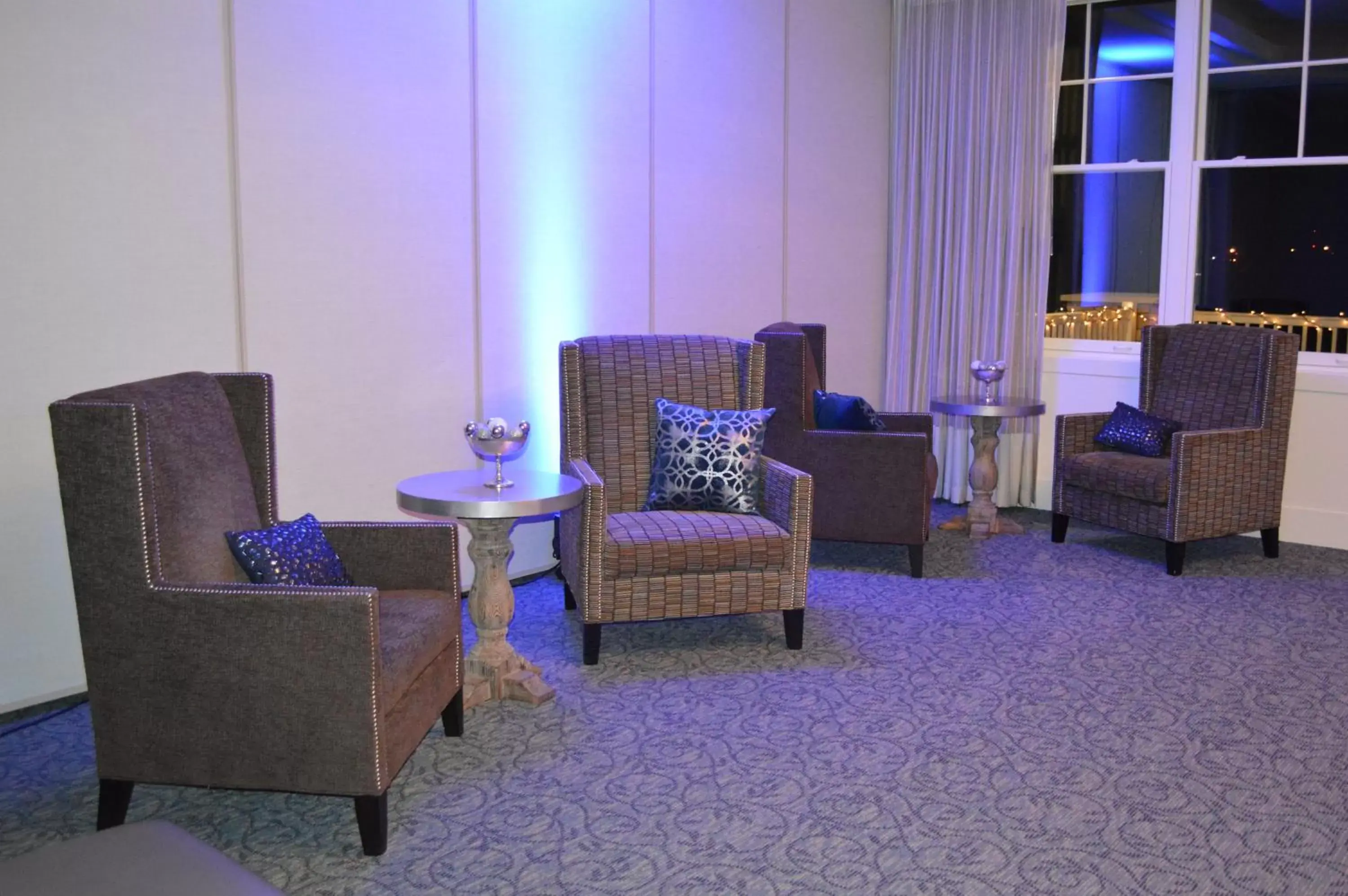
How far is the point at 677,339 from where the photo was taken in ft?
15.5

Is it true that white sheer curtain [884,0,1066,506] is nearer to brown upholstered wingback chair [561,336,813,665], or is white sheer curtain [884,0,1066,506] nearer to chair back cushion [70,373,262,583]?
brown upholstered wingback chair [561,336,813,665]

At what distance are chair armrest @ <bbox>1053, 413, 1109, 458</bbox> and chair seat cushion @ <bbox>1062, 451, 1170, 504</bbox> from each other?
38 millimetres

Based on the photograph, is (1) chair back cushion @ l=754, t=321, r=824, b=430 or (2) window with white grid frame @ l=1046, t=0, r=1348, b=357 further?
(2) window with white grid frame @ l=1046, t=0, r=1348, b=357

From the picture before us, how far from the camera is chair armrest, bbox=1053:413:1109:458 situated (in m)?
5.80

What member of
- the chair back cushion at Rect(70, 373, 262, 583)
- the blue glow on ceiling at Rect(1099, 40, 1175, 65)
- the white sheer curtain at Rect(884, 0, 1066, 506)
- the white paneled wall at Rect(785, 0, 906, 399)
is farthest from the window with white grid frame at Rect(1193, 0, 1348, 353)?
the chair back cushion at Rect(70, 373, 262, 583)

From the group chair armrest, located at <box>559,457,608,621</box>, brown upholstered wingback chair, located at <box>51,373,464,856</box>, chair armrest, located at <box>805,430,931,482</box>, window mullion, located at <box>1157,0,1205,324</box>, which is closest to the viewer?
brown upholstered wingback chair, located at <box>51,373,464,856</box>

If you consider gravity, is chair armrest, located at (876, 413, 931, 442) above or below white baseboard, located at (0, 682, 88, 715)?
above

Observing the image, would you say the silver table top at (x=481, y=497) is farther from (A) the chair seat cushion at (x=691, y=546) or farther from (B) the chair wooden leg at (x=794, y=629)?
(B) the chair wooden leg at (x=794, y=629)

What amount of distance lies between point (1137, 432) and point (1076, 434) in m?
0.27

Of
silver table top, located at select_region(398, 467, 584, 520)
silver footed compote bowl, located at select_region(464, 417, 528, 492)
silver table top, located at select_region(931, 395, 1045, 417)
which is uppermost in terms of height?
silver footed compote bowl, located at select_region(464, 417, 528, 492)

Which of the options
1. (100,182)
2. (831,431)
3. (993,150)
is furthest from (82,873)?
(993,150)

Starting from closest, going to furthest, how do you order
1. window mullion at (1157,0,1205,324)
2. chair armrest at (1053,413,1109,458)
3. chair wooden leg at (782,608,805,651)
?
chair wooden leg at (782,608,805,651)
chair armrest at (1053,413,1109,458)
window mullion at (1157,0,1205,324)

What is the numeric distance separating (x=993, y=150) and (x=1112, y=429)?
5.72 feet

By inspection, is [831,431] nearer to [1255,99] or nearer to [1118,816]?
[1118,816]
